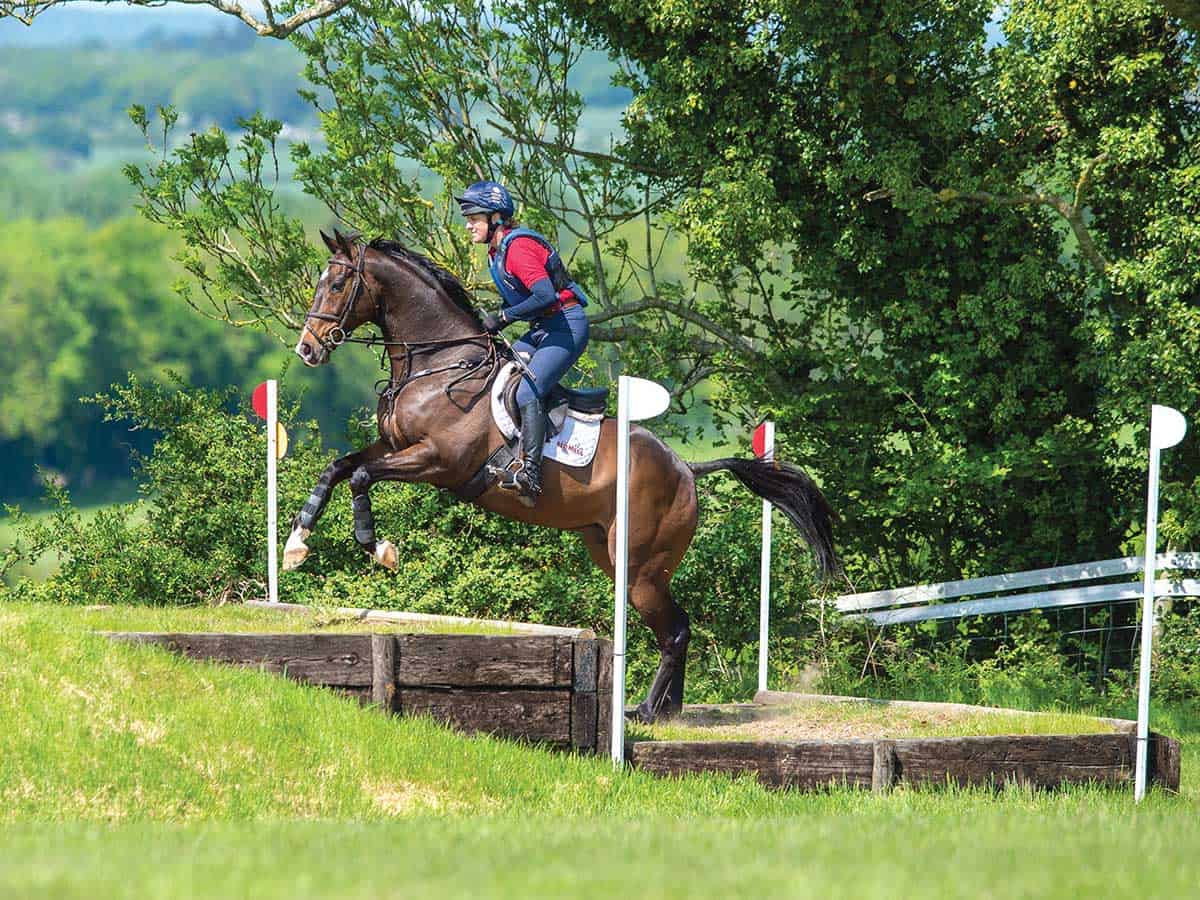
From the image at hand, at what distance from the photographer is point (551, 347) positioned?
7957 mm

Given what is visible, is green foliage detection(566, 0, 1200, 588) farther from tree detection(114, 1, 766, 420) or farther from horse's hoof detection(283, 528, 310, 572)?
horse's hoof detection(283, 528, 310, 572)

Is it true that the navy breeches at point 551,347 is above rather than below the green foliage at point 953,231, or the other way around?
below

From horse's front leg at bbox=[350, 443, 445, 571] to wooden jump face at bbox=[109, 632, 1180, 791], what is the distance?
0.72 metres

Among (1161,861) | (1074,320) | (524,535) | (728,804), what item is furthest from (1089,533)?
(1161,861)

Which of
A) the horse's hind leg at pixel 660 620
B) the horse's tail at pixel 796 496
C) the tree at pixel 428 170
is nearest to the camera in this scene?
the horse's hind leg at pixel 660 620

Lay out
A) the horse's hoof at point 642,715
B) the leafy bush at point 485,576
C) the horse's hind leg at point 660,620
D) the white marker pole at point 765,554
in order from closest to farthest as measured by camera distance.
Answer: the horse's hind leg at point 660,620 → the horse's hoof at point 642,715 → the white marker pole at point 765,554 → the leafy bush at point 485,576

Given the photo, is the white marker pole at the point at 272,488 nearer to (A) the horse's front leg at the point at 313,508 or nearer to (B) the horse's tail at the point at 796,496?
(A) the horse's front leg at the point at 313,508

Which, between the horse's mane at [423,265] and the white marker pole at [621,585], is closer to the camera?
the white marker pole at [621,585]

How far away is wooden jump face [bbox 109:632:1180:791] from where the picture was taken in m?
7.13

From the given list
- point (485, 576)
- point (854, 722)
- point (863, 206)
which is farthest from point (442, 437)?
point (863, 206)

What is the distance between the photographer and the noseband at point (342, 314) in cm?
772

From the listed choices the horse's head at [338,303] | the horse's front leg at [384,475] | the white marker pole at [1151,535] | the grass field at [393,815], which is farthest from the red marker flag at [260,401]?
the white marker pole at [1151,535]

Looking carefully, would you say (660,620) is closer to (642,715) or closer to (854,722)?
(642,715)

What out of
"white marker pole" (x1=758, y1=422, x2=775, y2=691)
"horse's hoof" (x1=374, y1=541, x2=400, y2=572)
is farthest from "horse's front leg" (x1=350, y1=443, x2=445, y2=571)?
"white marker pole" (x1=758, y1=422, x2=775, y2=691)
